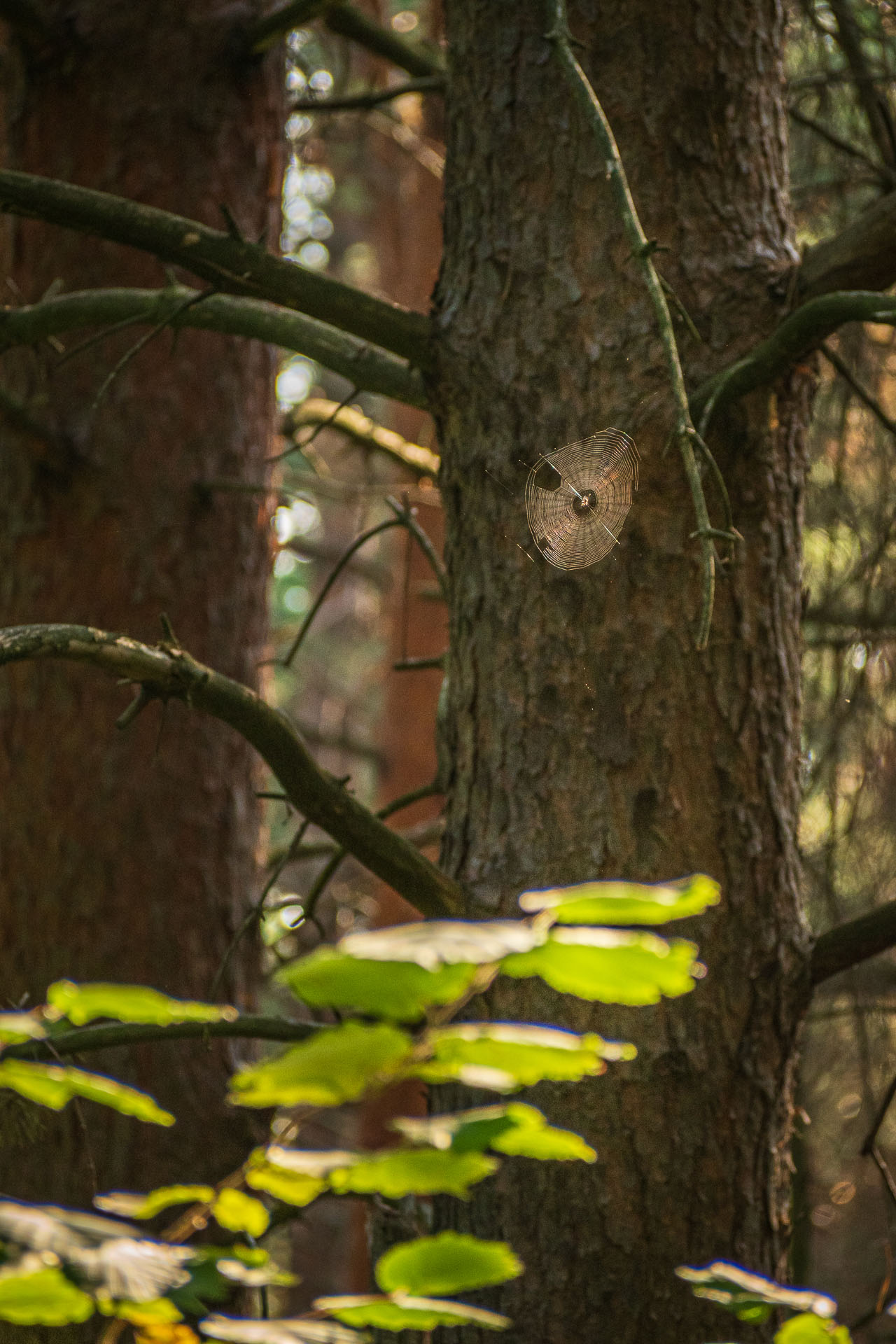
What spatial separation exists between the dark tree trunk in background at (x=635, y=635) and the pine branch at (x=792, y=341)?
A: 108 mm

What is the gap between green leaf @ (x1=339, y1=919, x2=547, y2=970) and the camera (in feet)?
1.91

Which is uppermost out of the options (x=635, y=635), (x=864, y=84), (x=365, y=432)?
(x=864, y=84)

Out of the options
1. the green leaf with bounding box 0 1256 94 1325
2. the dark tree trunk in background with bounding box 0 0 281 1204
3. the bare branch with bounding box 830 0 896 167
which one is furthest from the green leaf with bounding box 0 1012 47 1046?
the dark tree trunk in background with bounding box 0 0 281 1204

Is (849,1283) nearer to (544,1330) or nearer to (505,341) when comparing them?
(544,1330)

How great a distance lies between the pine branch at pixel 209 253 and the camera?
6.08 feet

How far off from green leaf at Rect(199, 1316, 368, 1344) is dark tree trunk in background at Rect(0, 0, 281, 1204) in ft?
8.26

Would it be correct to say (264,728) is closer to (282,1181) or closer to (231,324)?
(231,324)

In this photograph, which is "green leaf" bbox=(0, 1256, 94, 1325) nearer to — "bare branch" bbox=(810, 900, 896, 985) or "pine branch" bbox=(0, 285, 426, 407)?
"bare branch" bbox=(810, 900, 896, 985)

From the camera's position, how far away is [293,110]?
3705 millimetres

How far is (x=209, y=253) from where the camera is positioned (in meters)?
1.90

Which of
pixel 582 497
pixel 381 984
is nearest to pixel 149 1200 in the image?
pixel 381 984

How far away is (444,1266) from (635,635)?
1350mm

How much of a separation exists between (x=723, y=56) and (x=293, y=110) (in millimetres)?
2079

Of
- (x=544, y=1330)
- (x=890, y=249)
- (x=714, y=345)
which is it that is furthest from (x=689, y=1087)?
(x=890, y=249)
